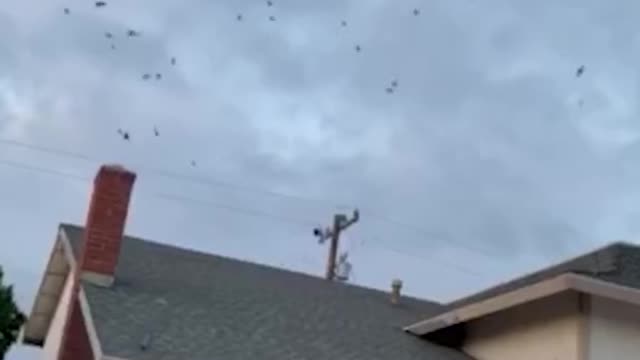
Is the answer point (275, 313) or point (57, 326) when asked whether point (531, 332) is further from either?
point (57, 326)

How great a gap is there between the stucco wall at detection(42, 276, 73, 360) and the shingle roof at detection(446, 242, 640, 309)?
5769mm

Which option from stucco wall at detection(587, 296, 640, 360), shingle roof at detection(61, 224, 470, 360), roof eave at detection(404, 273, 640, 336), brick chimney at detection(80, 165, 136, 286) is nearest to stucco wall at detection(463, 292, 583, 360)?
stucco wall at detection(587, 296, 640, 360)

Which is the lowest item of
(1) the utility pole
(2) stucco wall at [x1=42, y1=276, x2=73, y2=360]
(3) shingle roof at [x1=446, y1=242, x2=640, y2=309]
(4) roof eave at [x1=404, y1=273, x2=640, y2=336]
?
(2) stucco wall at [x1=42, y1=276, x2=73, y2=360]

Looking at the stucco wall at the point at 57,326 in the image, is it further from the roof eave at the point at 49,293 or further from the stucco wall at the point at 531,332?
the stucco wall at the point at 531,332

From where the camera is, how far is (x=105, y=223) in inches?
617

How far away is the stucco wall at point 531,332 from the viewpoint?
14812 mm

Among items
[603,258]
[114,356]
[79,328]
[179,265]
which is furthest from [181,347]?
[603,258]

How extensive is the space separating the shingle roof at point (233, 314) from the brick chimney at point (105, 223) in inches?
9.3

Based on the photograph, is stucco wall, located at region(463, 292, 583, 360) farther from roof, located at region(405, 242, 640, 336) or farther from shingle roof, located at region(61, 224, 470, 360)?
shingle roof, located at region(61, 224, 470, 360)

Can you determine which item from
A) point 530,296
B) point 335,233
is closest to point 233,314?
point 530,296

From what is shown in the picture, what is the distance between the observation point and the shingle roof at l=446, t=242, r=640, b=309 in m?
15.1

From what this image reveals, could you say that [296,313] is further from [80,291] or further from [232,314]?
[80,291]

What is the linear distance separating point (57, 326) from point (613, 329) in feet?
27.0

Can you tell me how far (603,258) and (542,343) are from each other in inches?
81.8
